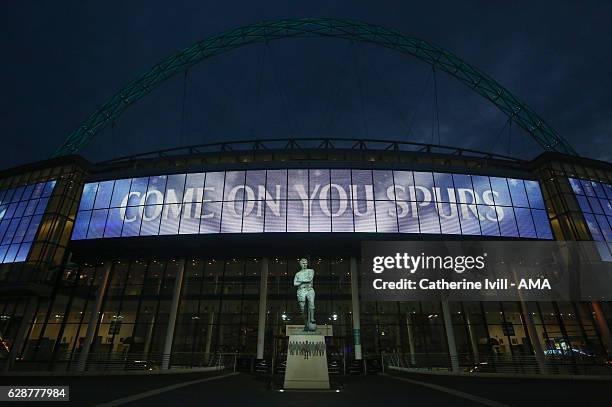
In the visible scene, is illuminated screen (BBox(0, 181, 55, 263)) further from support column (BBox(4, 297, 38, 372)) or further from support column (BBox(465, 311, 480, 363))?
support column (BBox(465, 311, 480, 363))

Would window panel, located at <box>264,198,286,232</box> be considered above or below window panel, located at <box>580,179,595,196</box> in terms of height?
below

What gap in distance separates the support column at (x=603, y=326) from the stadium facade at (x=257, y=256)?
0.11m

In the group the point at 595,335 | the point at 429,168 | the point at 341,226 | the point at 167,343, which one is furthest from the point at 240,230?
the point at 595,335

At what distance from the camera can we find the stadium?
32.7 m

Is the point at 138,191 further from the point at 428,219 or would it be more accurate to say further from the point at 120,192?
the point at 428,219

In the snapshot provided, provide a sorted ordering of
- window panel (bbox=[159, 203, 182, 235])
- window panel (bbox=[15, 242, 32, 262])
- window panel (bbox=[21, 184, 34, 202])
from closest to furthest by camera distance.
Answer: window panel (bbox=[159, 203, 182, 235]) < window panel (bbox=[15, 242, 32, 262]) < window panel (bbox=[21, 184, 34, 202])

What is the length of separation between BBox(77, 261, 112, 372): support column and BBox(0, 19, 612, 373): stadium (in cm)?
13

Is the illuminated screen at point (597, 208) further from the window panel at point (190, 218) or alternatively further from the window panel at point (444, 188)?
the window panel at point (190, 218)

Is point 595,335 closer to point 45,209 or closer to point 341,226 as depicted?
point 341,226

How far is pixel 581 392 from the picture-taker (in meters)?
13.8

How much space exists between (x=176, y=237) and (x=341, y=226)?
15774 mm

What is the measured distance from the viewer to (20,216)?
3769cm

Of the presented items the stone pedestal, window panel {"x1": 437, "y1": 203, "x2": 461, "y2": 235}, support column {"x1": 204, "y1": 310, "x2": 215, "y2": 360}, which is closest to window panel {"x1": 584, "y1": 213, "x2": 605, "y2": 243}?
window panel {"x1": 437, "y1": 203, "x2": 461, "y2": 235}

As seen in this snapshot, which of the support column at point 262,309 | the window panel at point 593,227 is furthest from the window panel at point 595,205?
the support column at point 262,309
